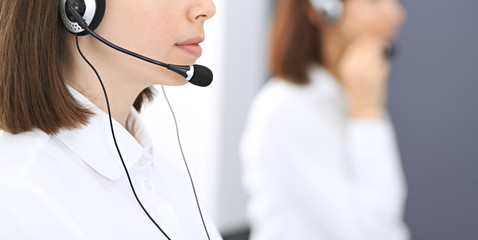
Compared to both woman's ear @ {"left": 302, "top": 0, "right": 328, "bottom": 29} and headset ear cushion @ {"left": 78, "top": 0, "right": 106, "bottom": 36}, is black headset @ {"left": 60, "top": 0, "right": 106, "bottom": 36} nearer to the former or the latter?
headset ear cushion @ {"left": 78, "top": 0, "right": 106, "bottom": 36}

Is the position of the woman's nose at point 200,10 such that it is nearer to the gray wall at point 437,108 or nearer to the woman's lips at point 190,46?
the woman's lips at point 190,46

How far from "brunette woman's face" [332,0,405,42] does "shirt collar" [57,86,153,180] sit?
1097 millimetres

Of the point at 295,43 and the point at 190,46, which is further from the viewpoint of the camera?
the point at 295,43

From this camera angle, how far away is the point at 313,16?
1.74 metres

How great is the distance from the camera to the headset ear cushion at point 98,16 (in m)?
0.69

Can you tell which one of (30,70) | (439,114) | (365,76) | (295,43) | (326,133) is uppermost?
(30,70)

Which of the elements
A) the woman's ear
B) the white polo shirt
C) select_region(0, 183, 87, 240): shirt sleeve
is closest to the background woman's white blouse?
the woman's ear

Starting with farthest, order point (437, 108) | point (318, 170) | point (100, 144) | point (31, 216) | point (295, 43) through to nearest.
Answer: point (437, 108), point (295, 43), point (318, 170), point (100, 144), point (31, 216)

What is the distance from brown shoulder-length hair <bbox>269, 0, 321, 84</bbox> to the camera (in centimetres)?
175

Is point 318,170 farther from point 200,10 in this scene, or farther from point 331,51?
point 200,10

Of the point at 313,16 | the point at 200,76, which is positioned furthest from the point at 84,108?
the point at 313,16

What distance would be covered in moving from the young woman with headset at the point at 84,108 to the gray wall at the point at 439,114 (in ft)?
5.06

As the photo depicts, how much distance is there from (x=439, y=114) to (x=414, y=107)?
0.09 metres

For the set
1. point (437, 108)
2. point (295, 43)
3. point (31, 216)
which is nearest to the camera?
point (31, 216)
